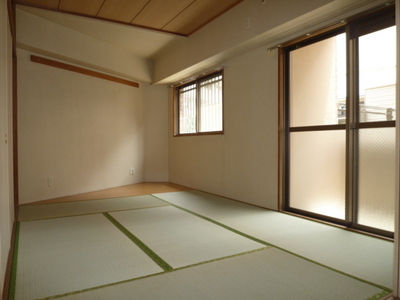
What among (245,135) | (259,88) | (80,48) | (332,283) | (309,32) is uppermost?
(80,48)

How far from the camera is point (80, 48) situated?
4.42 m

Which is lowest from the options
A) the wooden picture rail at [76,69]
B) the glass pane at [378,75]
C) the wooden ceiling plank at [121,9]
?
the glass pane at [378,75]

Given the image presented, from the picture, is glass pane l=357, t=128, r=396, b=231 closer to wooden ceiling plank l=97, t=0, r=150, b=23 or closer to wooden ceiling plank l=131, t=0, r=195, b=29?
wooden ceiling plank l=131, t=0, r=195, b=29

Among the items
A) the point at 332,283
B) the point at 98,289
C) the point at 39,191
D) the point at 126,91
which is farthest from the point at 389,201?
the point at 126,91

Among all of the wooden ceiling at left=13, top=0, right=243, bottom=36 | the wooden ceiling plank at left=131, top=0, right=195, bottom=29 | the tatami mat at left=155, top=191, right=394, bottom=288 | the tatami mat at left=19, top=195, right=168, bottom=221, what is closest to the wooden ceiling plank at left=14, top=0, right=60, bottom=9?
the wooden ceiling at left=13, top=0, right=243, bottom=36

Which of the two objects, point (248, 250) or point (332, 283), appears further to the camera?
point (248, 250)

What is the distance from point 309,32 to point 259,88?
2.99ft

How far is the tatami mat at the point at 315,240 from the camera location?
6.29 feet

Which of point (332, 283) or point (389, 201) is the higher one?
point (389, 201)

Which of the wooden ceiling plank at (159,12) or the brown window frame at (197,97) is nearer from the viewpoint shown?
the wooden ceiling plank at (159,12)

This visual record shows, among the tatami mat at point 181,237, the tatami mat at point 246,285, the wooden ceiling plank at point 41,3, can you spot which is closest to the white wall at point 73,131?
the wooden ceiling plank at point 41,3

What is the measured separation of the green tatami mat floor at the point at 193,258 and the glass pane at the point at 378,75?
113cm

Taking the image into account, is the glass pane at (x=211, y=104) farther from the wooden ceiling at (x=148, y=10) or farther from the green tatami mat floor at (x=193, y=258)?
the green tatami mat floor at (x=193, y=258)

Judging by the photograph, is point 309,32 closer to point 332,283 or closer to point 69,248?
point 332,283
